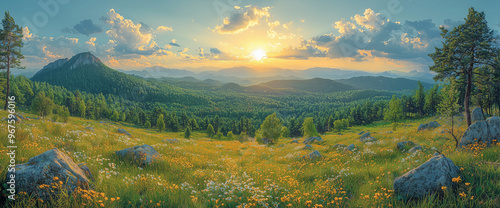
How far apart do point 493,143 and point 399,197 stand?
32.1 feet

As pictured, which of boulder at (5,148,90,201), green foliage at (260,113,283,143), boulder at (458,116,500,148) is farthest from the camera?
green foliage at (260,113,283,143)

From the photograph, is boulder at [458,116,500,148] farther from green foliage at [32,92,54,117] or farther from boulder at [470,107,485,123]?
green foliage at [32,92,54,117]

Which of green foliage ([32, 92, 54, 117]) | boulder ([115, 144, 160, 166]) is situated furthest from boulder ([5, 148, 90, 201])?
green foliage ([32, 92, 54, 117])

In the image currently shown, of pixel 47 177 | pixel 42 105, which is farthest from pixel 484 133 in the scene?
pixel 42 105

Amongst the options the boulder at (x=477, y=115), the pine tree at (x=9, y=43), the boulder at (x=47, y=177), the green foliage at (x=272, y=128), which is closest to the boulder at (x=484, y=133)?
the boulder at (x=47, y=177)

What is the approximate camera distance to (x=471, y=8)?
19.5 metres

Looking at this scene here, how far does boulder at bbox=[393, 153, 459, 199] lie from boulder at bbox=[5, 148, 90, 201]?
8.76 m

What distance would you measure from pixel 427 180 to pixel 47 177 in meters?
9.77

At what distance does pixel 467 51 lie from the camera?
1909 cm

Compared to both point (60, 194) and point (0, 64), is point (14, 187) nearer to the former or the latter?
point (60, 194)

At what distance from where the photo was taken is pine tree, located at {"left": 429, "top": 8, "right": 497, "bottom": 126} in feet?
60.7

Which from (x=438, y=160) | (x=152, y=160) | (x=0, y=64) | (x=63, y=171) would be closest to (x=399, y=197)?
(x=438, y=160)

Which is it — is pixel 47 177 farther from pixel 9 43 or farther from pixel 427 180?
pixel 9 43

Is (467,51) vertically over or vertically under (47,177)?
over
